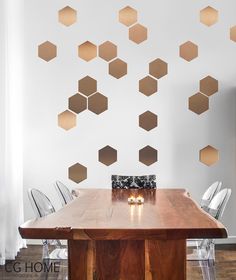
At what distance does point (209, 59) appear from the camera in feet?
14.8

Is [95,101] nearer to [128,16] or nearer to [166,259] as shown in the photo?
[128,16]

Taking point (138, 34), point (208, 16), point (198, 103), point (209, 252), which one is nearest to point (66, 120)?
point (138, 34)

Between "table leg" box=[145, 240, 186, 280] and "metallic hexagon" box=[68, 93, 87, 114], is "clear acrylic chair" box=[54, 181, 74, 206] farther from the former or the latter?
"table leg" box=[145, 240, 186, 280]

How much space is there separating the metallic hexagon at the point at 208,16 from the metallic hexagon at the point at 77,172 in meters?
1.86

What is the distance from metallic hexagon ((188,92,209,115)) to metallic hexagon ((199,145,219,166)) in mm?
366

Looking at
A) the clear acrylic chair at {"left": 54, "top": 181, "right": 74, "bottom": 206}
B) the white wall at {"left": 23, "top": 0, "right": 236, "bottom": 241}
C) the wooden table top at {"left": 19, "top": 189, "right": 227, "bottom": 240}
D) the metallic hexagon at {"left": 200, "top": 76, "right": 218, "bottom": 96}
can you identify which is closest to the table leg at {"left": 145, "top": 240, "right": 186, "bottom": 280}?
the wooden table top at {"left": 19, "top": 189, "right": 227, "bottom": 240}

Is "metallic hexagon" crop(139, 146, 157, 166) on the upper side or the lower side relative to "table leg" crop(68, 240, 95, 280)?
upper

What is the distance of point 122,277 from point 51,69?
269 centimetres

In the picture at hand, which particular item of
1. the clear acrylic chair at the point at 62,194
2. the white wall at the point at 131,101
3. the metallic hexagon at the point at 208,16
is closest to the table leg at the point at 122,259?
the clear acrylic chair at the point at 62,194

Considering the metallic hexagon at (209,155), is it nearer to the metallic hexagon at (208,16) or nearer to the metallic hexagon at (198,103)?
the metallic hexagon at (198,103)

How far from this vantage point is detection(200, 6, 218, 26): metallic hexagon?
450 cm

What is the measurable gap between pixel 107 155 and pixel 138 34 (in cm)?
123

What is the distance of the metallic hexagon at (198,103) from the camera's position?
4488mm

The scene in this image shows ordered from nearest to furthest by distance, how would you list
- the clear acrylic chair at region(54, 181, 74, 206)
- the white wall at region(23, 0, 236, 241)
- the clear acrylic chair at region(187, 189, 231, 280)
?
the clear acrylic chair at region(187, 189, 231, 280)
the clear acrylic chair at region(54, 181, 74, 206)
the white wall at region(23, 0, 236, 241)
